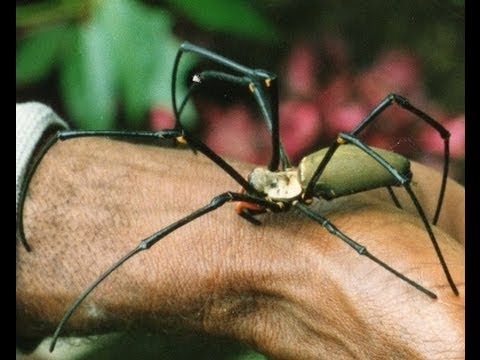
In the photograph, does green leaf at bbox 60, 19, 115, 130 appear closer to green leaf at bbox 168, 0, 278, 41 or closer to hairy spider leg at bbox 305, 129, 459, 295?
green leaf at bbox 168, 0, 278, 41

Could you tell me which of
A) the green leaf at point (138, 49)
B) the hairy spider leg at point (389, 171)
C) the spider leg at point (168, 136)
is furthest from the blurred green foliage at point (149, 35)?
the hairy spider leg at point (389, 171)

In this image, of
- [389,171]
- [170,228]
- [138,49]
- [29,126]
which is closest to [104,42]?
[138,49]

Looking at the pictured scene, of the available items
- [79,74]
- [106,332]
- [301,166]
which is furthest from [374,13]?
[106,332]

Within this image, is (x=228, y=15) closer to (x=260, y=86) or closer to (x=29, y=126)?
(x=260, y=86)

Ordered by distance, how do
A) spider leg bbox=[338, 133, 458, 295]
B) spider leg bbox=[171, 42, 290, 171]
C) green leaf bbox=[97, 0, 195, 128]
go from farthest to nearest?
green leaf bbox=[97, 0, 195, 128] → spider leg bbox=[171, 42, 290, 171] → spider leg bbox=[338, 133, 458, 295]

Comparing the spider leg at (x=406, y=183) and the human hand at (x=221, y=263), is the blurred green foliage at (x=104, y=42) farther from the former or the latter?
the spider leg at (x=406, y=183)

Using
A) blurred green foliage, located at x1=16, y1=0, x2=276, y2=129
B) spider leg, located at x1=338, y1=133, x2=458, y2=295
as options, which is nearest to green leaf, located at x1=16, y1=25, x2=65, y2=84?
blurred green foliage, located at x1=16, y1=0, x2=276, y2=129

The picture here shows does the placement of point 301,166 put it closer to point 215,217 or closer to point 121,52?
point 215,217
